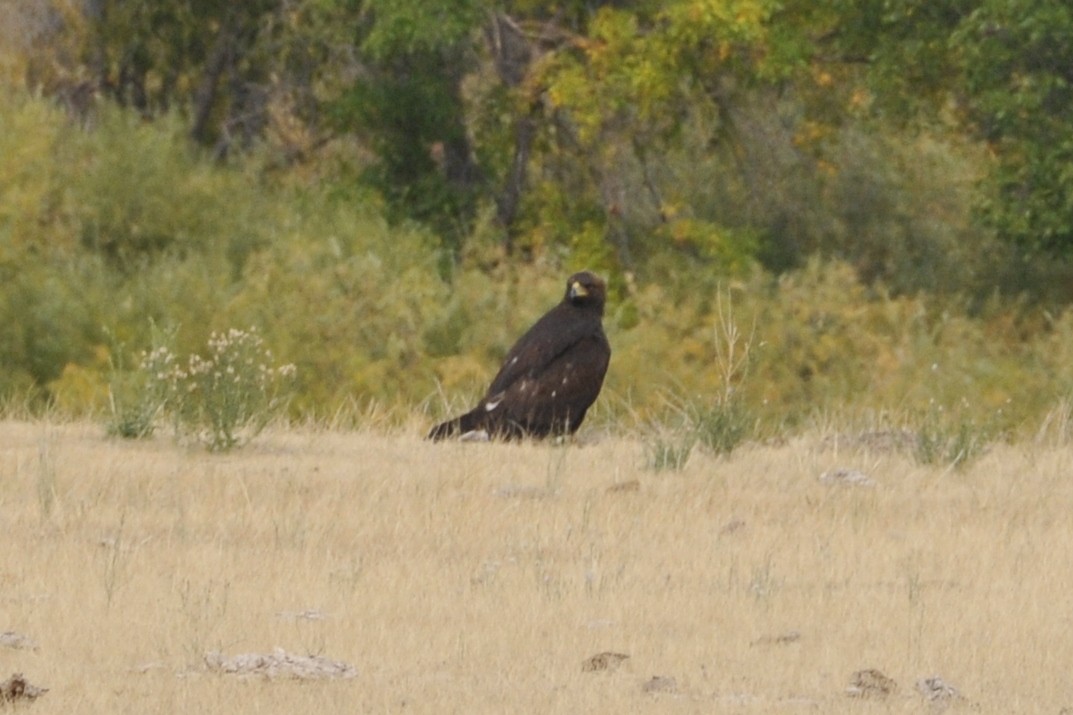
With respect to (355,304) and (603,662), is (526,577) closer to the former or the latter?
(603,662)

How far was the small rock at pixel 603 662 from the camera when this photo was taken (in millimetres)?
6203

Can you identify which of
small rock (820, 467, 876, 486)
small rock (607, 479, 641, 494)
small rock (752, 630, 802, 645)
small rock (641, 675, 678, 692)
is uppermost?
small rock (641, 675, 678, 692)

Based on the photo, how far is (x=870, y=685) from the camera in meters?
6.02

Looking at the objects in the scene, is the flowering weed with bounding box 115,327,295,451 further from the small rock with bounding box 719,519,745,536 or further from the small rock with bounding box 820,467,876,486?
the small rock with bounding box 820,467,876,486

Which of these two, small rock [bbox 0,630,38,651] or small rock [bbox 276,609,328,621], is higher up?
small rock [bbox 0,630,38,651]

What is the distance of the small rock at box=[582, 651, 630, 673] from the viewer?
620 centimetres

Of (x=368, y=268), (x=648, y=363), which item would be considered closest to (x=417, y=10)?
(x=368, y=268)

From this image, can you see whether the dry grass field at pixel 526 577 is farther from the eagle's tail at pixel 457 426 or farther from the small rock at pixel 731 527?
the eagle's tail at pixel 457 426

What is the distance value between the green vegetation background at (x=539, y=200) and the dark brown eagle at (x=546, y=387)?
6.90 metres

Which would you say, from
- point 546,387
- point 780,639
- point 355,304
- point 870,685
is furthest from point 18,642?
point 355,304

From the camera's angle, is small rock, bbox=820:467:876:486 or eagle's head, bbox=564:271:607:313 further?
eagle's head, bbox=564:271:607:313

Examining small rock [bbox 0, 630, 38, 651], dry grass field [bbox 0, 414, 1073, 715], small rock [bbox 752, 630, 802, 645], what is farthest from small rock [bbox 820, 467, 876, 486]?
small rock [bbox 0, 630, 38, 651]

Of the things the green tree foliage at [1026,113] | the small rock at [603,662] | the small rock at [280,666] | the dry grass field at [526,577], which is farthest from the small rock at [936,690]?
the green tree foliage at [1026,113]

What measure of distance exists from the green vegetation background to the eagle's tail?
702cm
